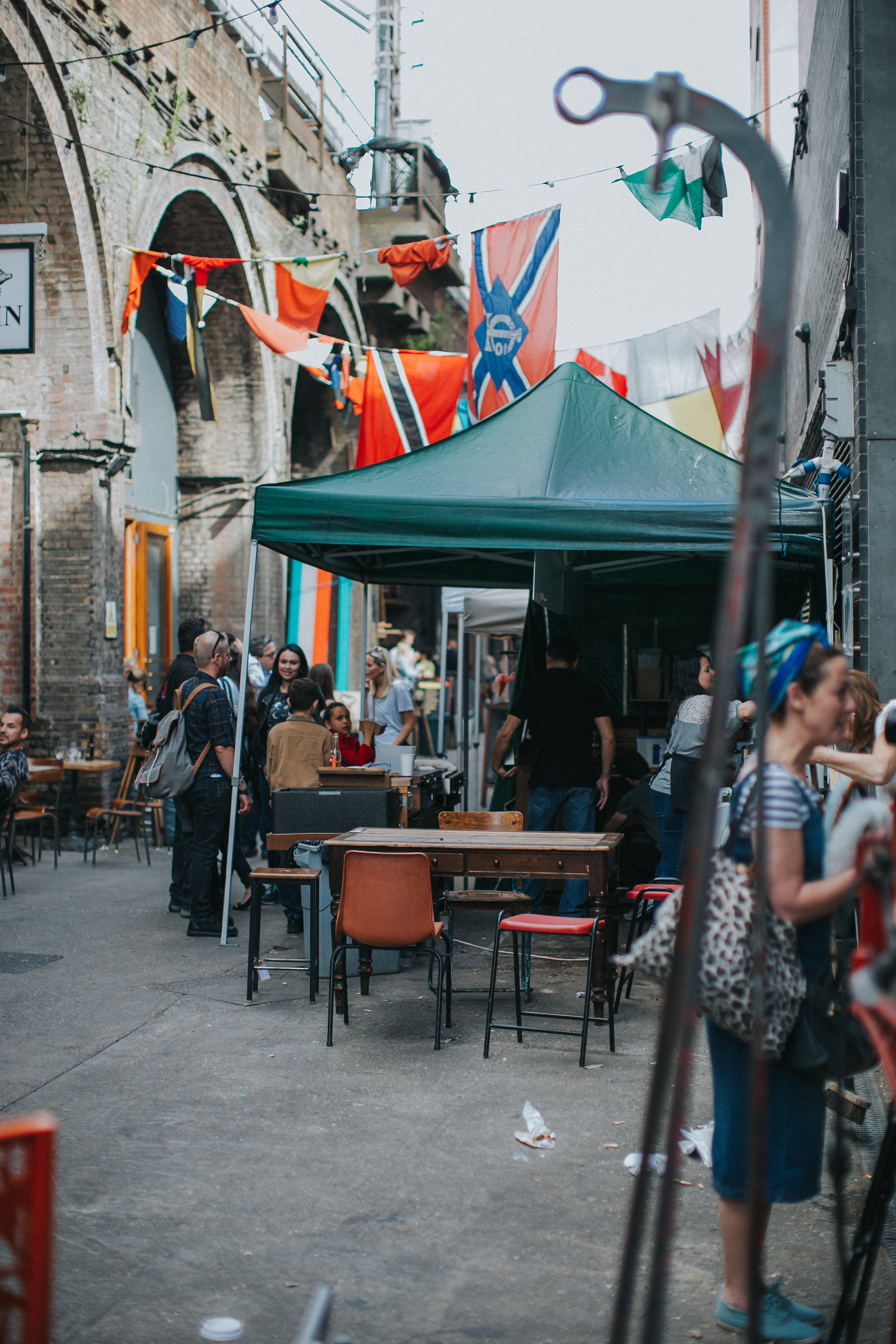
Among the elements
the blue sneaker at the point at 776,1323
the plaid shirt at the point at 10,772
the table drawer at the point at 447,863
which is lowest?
the blue sneaker at the point at 776,1323

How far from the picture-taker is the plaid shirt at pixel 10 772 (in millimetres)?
8734

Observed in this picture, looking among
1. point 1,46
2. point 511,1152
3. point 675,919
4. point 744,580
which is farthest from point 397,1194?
point 1,46

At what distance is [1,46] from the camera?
1027 centimetres

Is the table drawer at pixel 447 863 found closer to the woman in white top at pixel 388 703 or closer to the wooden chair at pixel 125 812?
the woman in white top at pixel 388 703

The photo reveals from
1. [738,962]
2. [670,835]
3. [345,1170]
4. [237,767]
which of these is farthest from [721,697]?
[237,767]

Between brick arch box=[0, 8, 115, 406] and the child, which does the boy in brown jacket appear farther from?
brick arch box=[0, 8, 115, 406]

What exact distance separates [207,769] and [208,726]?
300 millimetres

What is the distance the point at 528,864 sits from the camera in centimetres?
587

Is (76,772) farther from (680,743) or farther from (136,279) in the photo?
(680,743)

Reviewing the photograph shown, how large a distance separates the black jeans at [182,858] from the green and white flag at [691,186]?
587 cm

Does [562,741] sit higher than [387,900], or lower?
higher

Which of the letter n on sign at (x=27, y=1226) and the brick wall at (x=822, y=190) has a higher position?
the brick wall at (x=822, y=190)

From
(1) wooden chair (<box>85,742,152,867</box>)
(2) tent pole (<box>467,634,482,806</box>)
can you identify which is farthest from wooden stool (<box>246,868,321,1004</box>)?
(2) tent pole (<box>467,634,482,806</box>)

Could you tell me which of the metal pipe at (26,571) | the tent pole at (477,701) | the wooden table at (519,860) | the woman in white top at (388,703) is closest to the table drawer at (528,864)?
the wooden table at (519,860)
